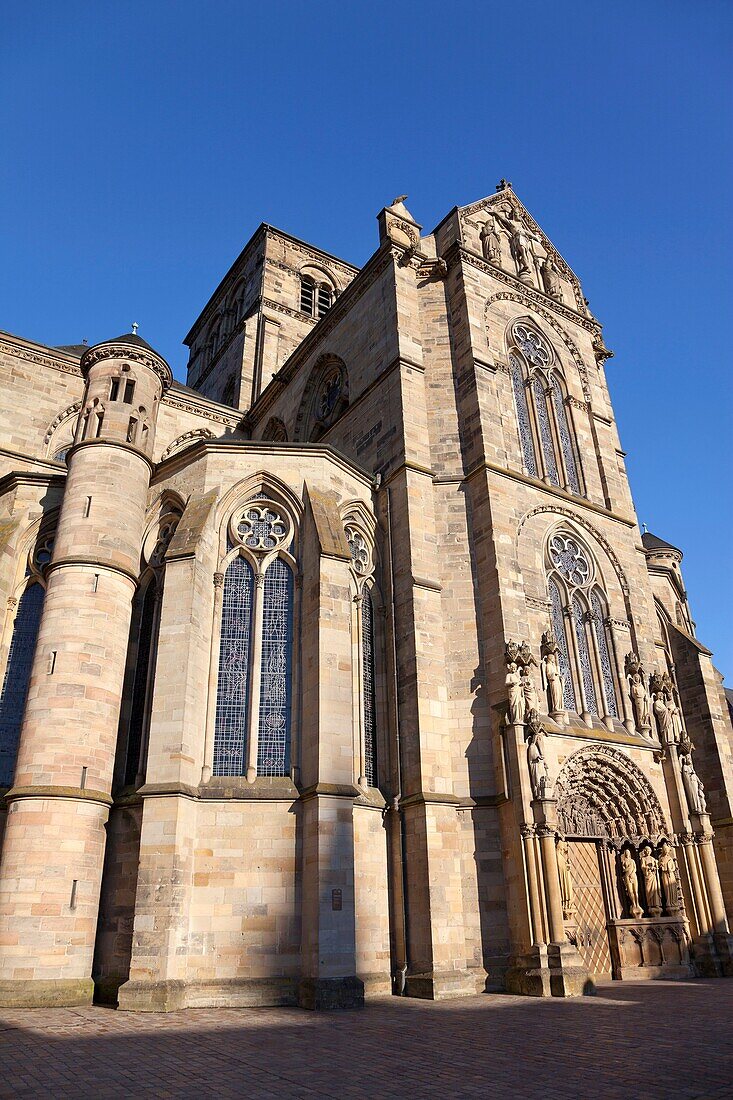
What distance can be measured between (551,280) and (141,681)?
17775 millimetres

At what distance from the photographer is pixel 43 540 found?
17953 millimetres

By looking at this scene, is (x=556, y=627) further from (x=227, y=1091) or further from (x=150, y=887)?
(x=227, y=1091)

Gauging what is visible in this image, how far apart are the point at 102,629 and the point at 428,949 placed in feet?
27.2

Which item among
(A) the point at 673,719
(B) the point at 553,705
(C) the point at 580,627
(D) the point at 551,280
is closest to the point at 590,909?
(B) the point at 553,705

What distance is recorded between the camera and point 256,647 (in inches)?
604

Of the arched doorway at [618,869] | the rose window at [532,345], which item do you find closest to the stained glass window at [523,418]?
the rose window at [532,345]

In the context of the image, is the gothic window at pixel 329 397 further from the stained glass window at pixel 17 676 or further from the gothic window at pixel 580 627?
the stained glass window at pixel 17 676

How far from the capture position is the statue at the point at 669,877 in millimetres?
16172

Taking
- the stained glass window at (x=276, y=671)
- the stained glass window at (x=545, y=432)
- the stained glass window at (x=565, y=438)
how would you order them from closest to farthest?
1. the stained glass window at (x=276, y=671)
2. the stained glass window at (x=545, y=432)
3. the stained glass window at (x=565, y=438)

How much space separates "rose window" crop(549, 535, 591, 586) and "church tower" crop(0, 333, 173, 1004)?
986 centimetres

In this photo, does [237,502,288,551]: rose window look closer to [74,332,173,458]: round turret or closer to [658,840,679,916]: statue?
[74,332,173,458]: round turret

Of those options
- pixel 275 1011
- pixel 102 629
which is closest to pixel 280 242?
pixel 102 629

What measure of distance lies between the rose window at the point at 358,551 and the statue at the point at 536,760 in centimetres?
482

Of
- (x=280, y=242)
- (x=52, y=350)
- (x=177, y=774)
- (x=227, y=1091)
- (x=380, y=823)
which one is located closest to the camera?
(x=227, y=1091)
